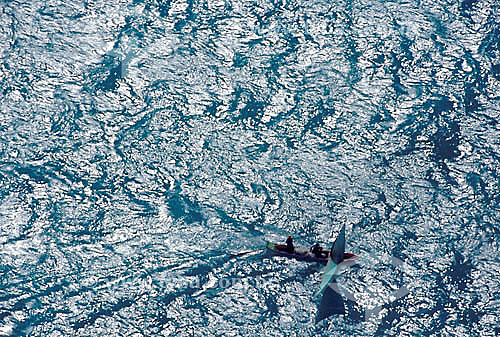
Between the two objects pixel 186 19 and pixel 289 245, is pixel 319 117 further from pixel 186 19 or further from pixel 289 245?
pixel 186 19

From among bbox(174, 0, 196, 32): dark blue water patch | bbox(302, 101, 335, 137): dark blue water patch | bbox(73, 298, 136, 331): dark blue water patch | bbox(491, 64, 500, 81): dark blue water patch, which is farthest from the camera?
bbox(174, 0, 196, 32): dark blue water patch

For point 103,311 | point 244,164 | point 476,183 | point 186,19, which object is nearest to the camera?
point 103,311

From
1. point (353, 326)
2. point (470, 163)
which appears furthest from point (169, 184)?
point (470, 163)

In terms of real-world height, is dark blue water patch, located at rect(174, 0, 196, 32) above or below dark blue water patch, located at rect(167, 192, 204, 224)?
above

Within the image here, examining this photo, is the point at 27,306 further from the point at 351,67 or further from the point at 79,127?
the point at 351,67

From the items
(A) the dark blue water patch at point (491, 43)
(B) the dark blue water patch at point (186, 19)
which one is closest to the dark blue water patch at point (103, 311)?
(B) the dark blue water patch at point (186, 19)

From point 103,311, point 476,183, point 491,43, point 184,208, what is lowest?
point 103,311

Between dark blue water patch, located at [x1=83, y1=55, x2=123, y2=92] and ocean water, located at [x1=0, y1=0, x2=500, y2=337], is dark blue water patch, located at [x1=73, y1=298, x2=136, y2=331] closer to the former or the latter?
ocean water, located at [x1=0, y1=0, x2=500, y2=337]

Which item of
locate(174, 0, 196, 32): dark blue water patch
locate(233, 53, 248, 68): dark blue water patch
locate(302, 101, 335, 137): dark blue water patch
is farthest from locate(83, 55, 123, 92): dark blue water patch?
locate(302, 101, 335, 137): dark blue water patch

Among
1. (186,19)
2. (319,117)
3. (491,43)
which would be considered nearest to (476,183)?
(319,117)
